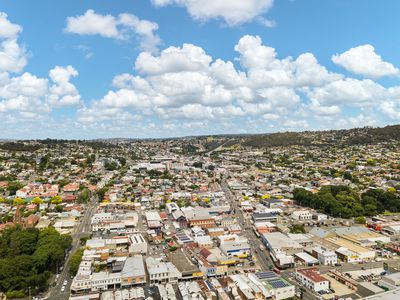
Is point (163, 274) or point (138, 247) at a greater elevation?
point (163, 274)

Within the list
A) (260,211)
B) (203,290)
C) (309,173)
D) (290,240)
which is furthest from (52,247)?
(309,173)

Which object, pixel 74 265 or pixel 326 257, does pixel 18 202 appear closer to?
pixel 74 265

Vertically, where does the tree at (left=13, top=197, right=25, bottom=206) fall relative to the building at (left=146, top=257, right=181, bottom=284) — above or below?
above

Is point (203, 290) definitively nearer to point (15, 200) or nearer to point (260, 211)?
point (260, 211)

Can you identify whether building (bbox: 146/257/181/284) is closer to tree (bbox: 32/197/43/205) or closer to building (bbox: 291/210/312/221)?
building (bbox: 291/210/312/221)

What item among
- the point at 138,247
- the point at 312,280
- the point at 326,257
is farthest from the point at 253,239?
the point at 138,247

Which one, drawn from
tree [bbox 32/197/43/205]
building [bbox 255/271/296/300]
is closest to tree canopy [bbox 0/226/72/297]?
building [bbox 255/271/296/300]
